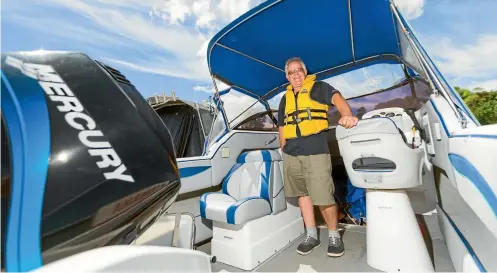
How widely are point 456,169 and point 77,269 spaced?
128 centimetres

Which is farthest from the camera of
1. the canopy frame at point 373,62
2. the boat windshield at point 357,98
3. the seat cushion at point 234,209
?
the boat windshield at point 357,98

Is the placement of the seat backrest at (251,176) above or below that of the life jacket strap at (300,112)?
below

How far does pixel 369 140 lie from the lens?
4.97 ft

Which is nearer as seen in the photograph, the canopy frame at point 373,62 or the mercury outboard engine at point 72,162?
the mercury outboard engine at point 72,162

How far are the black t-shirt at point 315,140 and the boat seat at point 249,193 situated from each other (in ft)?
0.80

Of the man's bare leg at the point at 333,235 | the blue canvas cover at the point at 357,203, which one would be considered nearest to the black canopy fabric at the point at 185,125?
the blue canvas cover at the point at 357,203

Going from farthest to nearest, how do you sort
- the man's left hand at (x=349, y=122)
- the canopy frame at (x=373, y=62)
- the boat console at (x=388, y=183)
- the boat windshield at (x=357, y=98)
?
the boat windshield at (x=357, y=98)
the man's left hand at (x=349, y=122)
the boat console at (x=388, y=183)
the canopy frame at (x=373, y=62)

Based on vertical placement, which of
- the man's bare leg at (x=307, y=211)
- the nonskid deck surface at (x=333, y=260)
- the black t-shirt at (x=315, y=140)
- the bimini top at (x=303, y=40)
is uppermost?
the bimini top at (x=303, y=40)

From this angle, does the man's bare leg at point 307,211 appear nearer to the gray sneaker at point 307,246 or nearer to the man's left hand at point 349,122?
the gray sneaker at point 307,246

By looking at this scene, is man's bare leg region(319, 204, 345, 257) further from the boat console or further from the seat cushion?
the seat cushion

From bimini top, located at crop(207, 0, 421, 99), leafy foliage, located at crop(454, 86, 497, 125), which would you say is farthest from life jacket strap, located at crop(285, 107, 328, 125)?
leafy foliage, located at crop(454, 86, 497, 125)

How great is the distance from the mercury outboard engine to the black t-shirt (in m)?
1.28

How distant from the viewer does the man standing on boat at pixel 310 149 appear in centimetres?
189

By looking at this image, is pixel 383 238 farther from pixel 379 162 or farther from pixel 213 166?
pixel 213 166
